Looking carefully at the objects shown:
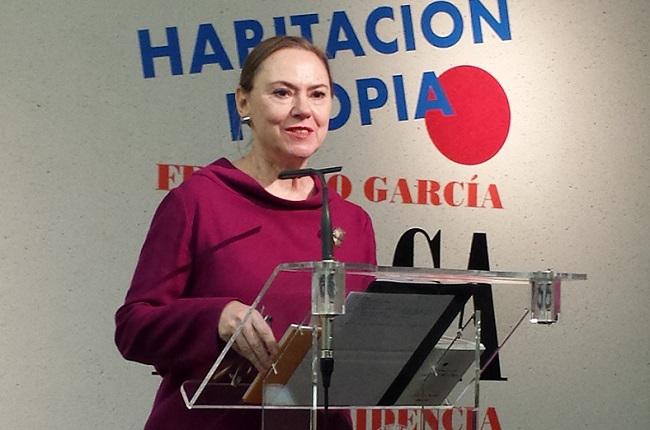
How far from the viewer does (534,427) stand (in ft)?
12.5

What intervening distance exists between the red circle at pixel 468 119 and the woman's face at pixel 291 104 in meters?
1.57

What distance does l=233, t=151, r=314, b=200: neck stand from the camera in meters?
2.23

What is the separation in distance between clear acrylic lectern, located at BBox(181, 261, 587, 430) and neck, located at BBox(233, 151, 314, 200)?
1.87ft

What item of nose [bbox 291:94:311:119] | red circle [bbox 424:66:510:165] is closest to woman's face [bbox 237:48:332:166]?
nose [bbox 291:94:311:119]

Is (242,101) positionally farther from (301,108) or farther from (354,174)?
(354,174)

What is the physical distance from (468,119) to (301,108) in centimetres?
170

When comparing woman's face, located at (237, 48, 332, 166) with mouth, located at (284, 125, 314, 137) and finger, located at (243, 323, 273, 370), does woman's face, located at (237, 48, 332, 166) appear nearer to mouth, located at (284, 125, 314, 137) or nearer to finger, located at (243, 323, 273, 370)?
mouth, located at (284, 125, 314, 137)

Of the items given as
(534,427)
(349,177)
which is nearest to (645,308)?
(534,427)

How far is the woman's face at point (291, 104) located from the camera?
7.15ft

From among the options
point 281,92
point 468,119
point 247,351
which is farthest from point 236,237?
point 468,119

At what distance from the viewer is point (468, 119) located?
3.78 meters

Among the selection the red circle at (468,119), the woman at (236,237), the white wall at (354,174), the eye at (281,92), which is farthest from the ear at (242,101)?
the red circle at (468,119)

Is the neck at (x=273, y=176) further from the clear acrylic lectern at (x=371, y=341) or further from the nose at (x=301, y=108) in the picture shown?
the clear acrylic lectern at (x=371, y=341)

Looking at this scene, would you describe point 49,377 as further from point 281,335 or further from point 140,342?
point 281,335
